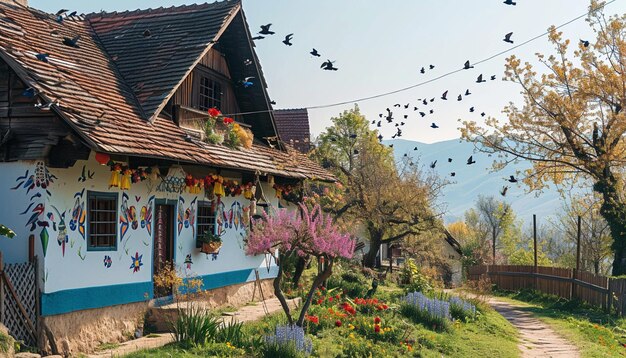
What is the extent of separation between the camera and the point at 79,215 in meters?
11.4

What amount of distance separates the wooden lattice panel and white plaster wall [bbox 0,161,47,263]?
42 cm

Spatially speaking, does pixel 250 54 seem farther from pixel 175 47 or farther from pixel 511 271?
pixel 511 271

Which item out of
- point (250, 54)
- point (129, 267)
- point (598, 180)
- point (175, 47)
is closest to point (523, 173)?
point (598, 180)

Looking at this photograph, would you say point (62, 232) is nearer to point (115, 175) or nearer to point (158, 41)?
point (115, 175)

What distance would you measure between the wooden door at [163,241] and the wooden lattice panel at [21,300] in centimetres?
357

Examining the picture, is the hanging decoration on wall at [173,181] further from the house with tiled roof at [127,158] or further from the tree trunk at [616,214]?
the tree trunk at [616,214]

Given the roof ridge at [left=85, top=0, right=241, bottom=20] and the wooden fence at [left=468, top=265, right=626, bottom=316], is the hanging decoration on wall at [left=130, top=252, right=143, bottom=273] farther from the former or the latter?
the wooden fence at [left=468, top=265, right=626, bottom=316]

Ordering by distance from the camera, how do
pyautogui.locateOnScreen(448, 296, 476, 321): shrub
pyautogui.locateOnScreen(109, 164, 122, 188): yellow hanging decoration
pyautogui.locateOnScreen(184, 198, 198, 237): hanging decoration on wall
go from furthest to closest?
pyautogui.locateOnScreen(448, 296, 476, 321): shrub
pyautogui.locateOnScreen(184, 198, 198, 237): hanging decoration on wall
pyautogui.locateOnScreen(109, 164, 122, 188): yellow hanging decoration

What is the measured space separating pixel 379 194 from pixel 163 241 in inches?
705

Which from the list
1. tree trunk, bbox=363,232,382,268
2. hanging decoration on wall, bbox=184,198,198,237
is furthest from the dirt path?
tree trunk, bbox=363,232,382,268

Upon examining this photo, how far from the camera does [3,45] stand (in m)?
11.2

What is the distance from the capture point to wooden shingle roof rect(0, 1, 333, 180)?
11.1 m

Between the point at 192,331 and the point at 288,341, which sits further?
the point at 192,331

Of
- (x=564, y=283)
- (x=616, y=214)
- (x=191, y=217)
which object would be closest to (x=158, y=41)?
(x=191, y=217)
